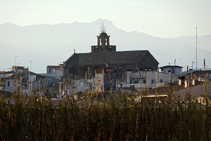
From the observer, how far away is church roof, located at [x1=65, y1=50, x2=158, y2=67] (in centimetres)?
7538

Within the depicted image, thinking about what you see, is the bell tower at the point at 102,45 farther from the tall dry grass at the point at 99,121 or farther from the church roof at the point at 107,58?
the tall dry grass at the point at 99,121

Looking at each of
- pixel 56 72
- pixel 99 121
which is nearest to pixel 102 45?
pixel 56 72

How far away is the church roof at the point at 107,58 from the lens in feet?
247

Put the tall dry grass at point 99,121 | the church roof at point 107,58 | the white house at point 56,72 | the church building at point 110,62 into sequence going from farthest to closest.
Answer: the white house at point 56,72 < the church roof at point 107,58 < the church building at point 110,62 < the tall dry grass at point 99,121

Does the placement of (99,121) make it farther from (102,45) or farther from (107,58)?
(102,45)

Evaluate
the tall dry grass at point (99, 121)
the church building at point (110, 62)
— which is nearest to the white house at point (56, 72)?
the church building at point (110, 62)

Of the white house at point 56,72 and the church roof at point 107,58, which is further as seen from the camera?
the white house at point 56,72

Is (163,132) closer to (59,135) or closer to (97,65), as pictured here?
(59,135)

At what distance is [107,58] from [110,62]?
5.14ft

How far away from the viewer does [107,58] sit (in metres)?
78.0

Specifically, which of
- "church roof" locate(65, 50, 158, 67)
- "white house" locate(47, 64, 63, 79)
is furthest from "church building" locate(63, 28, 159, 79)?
"white house" locate(47, 64, 63, 79)

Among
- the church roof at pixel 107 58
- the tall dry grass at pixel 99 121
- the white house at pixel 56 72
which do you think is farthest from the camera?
the white house at pixel 56 72

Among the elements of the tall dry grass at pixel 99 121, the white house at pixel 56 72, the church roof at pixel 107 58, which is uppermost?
the church roof at pixel 107 58

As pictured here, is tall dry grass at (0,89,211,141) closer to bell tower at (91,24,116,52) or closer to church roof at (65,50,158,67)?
church roof at (65,50,158,67)
